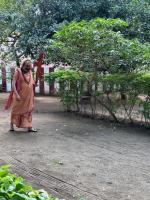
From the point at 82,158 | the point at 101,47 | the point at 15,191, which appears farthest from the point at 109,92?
the point at 15,191

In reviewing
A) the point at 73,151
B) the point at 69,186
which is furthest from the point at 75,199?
the point at 73,151

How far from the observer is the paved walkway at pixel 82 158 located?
17.4 feet

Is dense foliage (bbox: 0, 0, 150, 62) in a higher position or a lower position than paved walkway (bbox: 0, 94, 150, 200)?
higher

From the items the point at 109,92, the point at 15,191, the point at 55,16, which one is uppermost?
the point at 55,16

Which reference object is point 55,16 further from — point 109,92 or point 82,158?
point 82,158

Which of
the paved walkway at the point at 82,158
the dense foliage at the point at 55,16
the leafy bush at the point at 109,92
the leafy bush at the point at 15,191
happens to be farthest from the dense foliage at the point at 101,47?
the leafy bush at the point at 15,191

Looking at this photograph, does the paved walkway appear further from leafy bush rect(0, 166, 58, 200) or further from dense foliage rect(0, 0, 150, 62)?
dense foliage rect(0, 0, 150, 62)

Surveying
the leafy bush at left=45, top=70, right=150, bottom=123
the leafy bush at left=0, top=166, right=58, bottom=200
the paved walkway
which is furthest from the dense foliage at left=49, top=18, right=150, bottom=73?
the leafy bush at left=0, top=166, right=58, bottom=200

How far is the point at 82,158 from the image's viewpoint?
674 cm

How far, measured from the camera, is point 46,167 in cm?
618

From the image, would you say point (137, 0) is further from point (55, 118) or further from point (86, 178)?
point (86, 178)

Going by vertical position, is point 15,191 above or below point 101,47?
below

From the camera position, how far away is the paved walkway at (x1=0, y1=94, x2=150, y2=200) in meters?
5.31

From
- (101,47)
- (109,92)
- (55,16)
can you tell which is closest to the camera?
(101,47)
